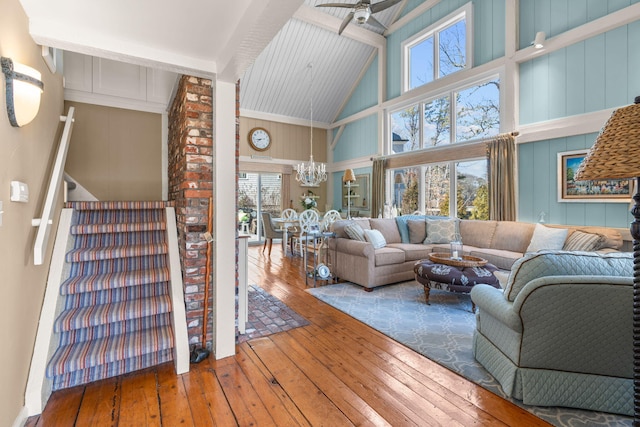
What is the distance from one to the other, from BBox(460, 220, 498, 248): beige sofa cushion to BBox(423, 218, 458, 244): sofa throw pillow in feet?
0.52

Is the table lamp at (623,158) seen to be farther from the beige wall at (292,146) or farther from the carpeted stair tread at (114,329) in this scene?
the beige wall at (292,146)

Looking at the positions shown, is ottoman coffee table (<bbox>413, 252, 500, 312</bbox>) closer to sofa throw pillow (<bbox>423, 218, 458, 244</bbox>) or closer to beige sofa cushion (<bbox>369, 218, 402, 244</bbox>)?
sofa throw pillow (<bbox>423, 218, 458, 244</bbox>)

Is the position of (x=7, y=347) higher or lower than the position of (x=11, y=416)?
higher

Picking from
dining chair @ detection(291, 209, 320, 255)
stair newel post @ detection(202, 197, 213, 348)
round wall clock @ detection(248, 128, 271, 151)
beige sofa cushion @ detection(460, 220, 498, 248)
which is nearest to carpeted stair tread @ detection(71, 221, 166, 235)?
stair newel post @ detection(202, 197, 213, 348)

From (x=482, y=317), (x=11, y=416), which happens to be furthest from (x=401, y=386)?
(x=11, y=416)

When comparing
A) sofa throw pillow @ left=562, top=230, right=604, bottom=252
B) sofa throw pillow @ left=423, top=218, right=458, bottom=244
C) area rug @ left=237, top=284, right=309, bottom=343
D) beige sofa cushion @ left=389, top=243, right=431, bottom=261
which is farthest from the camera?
sofa throw pillow @ left=423, top=218, right=458, bottom=244

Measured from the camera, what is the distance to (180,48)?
2.12 metres

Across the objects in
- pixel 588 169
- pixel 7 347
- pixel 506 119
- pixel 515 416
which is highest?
pixel 506 119

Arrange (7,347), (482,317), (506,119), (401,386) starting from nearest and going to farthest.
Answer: (7,347), (401,386), (482,317), (506,119)

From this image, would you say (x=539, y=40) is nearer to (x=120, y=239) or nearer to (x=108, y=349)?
(x=120, y=239)

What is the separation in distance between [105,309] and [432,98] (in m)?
6.60

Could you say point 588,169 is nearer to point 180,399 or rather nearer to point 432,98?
point 180,399

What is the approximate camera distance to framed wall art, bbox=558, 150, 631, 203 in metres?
3.86

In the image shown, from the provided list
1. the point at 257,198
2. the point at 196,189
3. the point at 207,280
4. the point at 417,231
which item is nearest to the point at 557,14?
the point at 417,231
